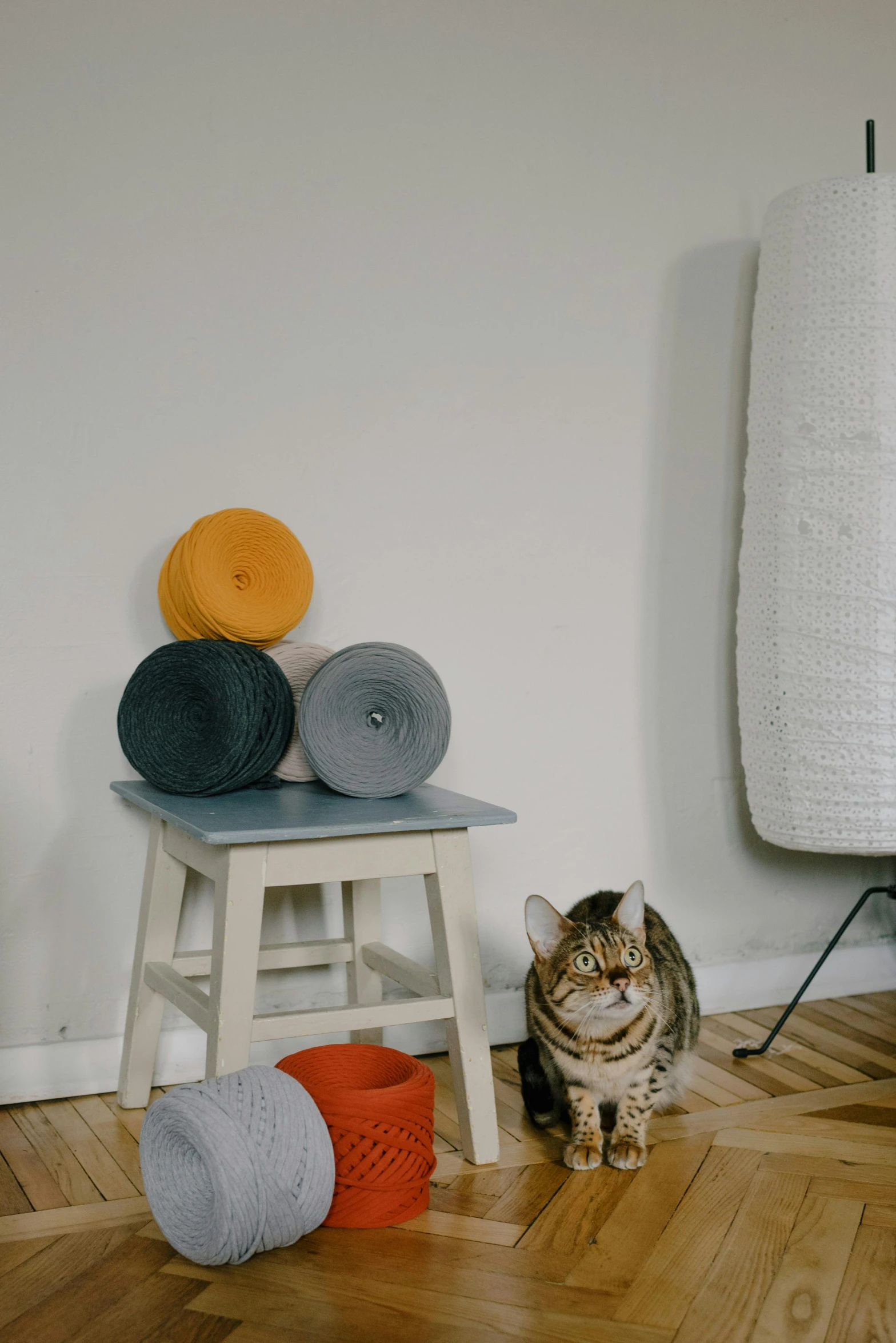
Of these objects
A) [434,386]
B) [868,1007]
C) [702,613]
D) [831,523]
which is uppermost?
[434,386]

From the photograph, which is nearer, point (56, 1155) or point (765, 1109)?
point (56, 1155)

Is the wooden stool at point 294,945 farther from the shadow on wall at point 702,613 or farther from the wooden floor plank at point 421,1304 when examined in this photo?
→ the shadow on wall at point 702,613

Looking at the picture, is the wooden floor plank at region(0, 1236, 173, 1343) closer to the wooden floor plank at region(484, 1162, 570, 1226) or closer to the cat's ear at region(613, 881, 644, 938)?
the wooden floor plank at region(484, 1162, 570, 1226)

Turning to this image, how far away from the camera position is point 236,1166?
1.09 metres

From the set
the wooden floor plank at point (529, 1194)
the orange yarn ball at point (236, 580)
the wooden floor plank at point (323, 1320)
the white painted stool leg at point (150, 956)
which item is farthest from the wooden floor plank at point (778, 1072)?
the orange yarn ball at point (236, 580)

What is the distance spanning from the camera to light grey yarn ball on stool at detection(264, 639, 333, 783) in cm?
156

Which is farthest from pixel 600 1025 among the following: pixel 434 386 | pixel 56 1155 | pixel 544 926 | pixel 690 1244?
pixel 434 386

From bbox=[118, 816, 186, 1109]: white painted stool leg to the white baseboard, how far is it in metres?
0.08

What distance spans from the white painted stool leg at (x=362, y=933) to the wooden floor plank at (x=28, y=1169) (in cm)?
46

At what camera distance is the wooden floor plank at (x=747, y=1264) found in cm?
102

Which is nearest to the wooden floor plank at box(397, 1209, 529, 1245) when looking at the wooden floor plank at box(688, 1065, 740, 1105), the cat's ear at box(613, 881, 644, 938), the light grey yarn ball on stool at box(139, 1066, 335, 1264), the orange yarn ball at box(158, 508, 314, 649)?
the light grey yarn ball on stool at box(139, 1066, 335, 1264)

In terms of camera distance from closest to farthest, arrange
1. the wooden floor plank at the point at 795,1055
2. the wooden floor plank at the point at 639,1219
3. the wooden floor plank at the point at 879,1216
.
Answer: the wooden floor plank at the point at 639,1219, the wooden floor plank at the point at 879,1216, the wooden floor plank at the point at 795,1055

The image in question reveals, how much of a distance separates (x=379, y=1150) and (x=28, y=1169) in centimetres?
48

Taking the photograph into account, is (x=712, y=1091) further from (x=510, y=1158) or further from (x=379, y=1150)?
(x=379, y=1150)
